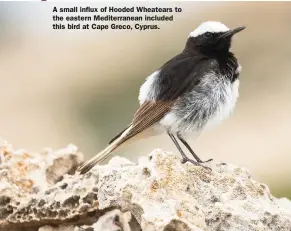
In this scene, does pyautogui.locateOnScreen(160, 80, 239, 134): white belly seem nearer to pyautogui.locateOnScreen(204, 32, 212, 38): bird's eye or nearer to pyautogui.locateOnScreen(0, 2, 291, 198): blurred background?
pyautogui.locateOnScreen(204, 32, 212, 38): bird's eye

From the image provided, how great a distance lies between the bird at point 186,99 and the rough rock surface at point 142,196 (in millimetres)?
204

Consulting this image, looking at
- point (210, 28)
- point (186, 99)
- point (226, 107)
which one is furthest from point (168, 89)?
point (210, 28)

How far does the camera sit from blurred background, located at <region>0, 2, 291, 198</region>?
2.75 meters

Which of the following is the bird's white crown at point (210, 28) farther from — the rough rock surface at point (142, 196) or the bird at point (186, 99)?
the rough rock surface at point (142, 196)

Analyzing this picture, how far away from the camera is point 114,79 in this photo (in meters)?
2.81

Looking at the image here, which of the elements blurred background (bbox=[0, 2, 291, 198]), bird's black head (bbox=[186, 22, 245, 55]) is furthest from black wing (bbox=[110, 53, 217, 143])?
blurred background (bbox=[0, 2, 291, 198])

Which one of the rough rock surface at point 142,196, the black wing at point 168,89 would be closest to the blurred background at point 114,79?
the black wing at point 168,89

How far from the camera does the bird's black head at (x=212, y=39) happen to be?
2.39m

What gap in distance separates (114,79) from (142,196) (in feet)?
4.29

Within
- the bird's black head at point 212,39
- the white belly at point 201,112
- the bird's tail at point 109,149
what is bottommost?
the bird's tail at point 109,149

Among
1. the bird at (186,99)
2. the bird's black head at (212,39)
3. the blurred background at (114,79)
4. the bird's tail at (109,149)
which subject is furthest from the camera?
the blurred background at (114,79)

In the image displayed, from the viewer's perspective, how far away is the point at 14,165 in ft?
6.84

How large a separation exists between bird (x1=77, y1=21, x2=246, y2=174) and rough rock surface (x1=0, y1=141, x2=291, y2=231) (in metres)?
0.20

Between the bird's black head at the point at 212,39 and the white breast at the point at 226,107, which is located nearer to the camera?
the white breast at the point at 226,107
